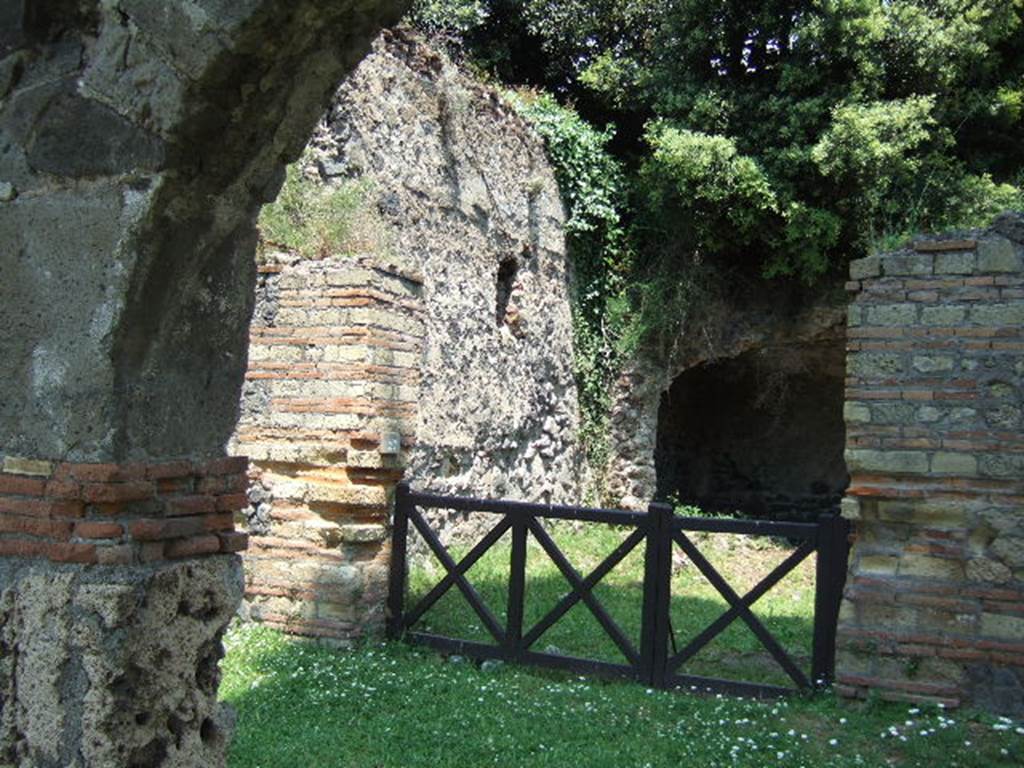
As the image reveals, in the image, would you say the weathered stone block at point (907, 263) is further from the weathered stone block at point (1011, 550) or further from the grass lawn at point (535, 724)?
the grass lawn at point (535, 724)

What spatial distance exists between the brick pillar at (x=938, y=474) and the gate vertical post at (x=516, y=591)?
1844 millimetres

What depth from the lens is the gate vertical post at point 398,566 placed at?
6.09 meters

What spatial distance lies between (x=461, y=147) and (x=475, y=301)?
4.92 feet

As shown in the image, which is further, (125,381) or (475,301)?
(475,301)

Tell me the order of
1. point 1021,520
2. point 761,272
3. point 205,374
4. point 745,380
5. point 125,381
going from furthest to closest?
point 745,380 < point 761,272 < point 1021,520 < point 205,374 < point 125,381

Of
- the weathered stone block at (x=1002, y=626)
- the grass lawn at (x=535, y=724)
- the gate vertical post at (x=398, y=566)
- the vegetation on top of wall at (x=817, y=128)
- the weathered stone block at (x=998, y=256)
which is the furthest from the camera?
the vegetation on top of wall at (x=817, y=128)

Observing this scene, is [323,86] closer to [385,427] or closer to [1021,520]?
[385,427]

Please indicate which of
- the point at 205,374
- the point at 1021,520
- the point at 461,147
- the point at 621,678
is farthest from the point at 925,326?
the point at 461,147

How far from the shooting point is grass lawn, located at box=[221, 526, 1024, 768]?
164 inches

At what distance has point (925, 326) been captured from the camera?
17.3 feet

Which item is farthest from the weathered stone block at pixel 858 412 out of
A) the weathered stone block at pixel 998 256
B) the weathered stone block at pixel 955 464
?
the weathered stone block at pixel 998 256

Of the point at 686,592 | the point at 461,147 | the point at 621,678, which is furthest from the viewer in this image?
the point at 461,147

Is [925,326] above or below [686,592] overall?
above

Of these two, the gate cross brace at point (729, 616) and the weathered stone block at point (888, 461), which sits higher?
the weathered stone block at point (888, 461)
